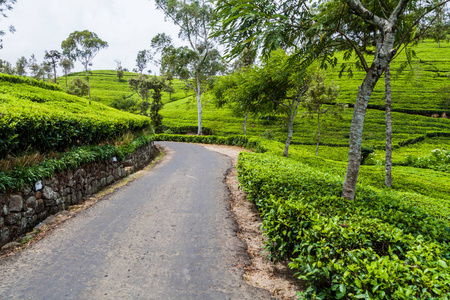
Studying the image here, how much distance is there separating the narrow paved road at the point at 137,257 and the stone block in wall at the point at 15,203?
2.96 ft

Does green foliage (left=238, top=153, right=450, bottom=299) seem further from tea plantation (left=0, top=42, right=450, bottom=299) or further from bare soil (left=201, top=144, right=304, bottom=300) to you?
bare soil (left=201, top=144, right=304, bottom=300)

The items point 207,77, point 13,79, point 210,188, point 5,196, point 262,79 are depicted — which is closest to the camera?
point 5,196

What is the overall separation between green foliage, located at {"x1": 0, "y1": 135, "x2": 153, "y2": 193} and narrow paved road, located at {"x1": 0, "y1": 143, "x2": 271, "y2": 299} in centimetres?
137

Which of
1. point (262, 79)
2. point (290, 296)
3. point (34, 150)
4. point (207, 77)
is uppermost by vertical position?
point (207, 77)

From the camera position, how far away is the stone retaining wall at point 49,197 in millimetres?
4582

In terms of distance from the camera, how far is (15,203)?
4.73m

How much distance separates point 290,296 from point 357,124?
376cm

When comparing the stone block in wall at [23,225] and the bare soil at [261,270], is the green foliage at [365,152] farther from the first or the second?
the stone block in wall at [23,225]

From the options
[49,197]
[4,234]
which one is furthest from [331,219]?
[49,197]

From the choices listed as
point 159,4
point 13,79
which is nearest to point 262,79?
point 13,79

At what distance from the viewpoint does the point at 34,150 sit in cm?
596

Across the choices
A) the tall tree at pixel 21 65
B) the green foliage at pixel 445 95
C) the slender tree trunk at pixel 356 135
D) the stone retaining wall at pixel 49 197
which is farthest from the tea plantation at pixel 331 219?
the tall tree at pixel 21 65

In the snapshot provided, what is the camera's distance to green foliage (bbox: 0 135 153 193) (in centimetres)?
471

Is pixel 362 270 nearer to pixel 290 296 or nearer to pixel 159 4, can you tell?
pixel 290 296
